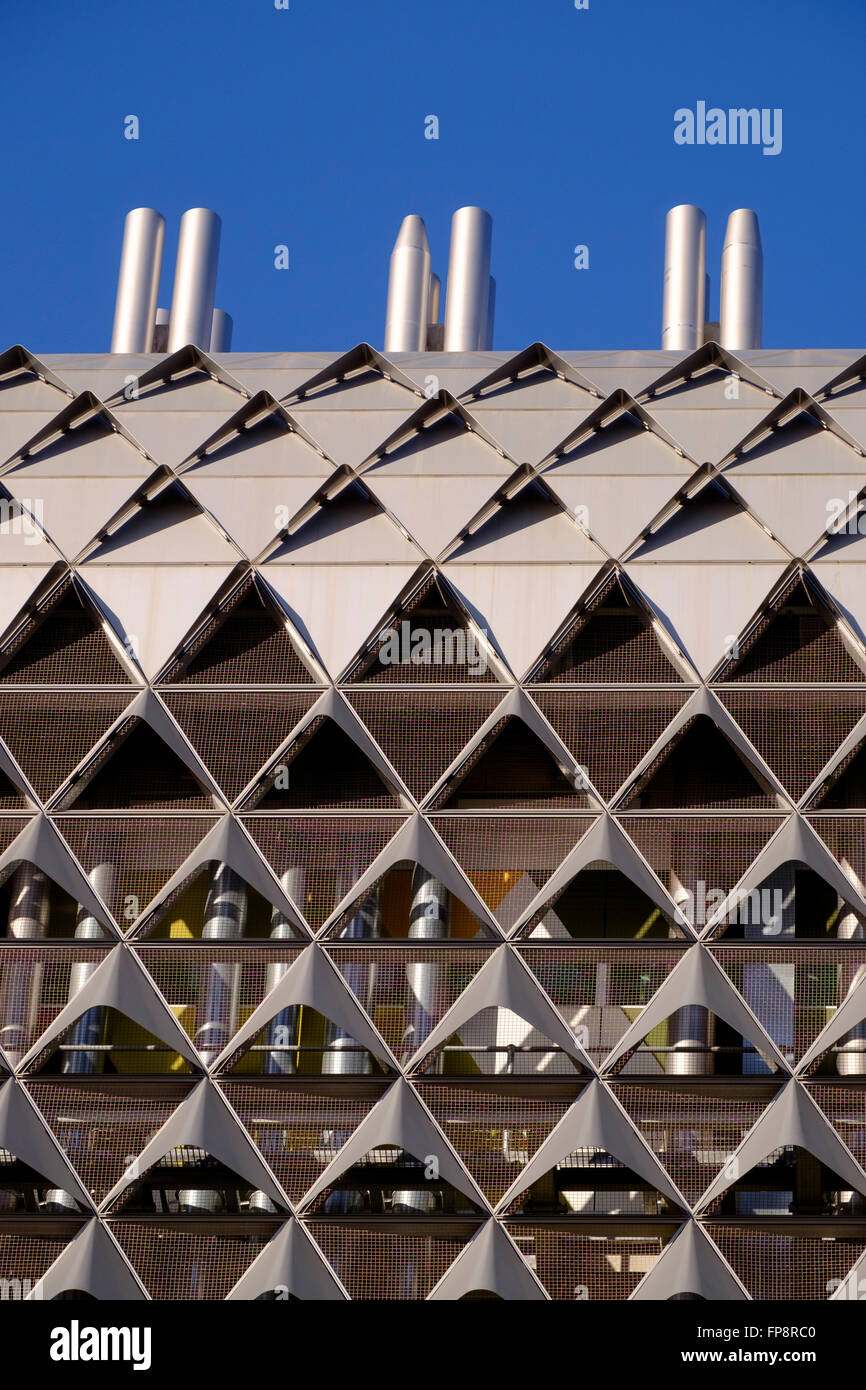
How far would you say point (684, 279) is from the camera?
30766 mm

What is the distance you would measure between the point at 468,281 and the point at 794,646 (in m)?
9.85

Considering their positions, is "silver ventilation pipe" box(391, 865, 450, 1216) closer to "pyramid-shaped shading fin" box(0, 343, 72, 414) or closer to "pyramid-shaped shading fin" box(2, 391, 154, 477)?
"pyramid-shaped shading fin" box(2, 391, 154, 477)

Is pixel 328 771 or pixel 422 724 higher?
pixel 422 724

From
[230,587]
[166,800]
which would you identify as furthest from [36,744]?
[230,587]

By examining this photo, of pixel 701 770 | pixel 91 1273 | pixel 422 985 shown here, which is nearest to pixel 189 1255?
pixel 91 1273

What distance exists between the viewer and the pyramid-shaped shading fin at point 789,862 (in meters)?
23.3

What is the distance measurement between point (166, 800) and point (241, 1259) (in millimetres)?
6359

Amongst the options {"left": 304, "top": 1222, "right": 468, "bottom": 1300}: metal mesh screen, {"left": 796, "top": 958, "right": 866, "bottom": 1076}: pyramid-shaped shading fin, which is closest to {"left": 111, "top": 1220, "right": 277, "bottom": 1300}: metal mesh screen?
{"left": 304, "top": 1222, "right": 468, "bottom": 1300}: metal mesh screen

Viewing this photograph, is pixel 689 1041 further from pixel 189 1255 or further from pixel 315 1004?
pixel 189 1255

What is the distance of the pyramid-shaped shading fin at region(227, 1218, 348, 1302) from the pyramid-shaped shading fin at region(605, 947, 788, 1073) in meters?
4.38

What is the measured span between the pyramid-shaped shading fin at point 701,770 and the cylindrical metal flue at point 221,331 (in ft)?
42.6
